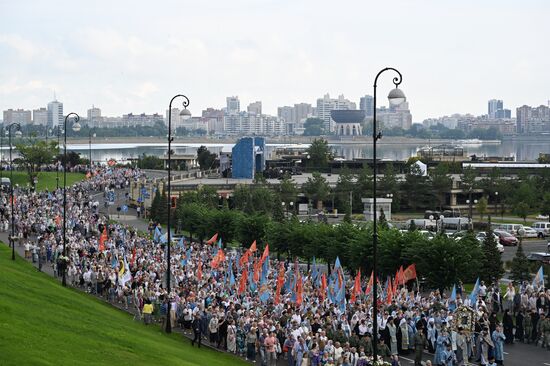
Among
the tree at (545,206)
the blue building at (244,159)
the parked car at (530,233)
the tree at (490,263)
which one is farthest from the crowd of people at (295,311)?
the blue building at (244,159)

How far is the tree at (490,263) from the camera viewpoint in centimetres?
3753

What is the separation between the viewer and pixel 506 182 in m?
82.2

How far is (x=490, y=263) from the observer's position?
37844 millimetres

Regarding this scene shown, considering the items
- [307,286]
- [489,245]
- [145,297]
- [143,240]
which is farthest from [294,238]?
[145,297]

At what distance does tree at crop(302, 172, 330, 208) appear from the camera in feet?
266

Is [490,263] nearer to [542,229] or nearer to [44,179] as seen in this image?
[542,229]

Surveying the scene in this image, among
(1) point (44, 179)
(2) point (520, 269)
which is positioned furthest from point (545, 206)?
(1) point (44, 179)

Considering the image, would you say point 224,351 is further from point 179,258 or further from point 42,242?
point 42,242

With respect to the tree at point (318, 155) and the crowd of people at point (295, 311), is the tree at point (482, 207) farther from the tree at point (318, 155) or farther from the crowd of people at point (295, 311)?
the tree at point (318, 155)

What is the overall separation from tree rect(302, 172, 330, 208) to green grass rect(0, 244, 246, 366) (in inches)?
2039

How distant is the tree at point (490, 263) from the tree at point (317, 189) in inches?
1674

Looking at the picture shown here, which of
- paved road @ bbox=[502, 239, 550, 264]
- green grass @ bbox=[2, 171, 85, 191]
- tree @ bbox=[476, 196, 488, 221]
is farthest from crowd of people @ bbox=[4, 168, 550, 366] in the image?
green grass @ bbox=[2, 171, 85, 191]

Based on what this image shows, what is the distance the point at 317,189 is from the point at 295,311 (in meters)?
54.9

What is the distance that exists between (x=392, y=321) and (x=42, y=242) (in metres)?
21.5
